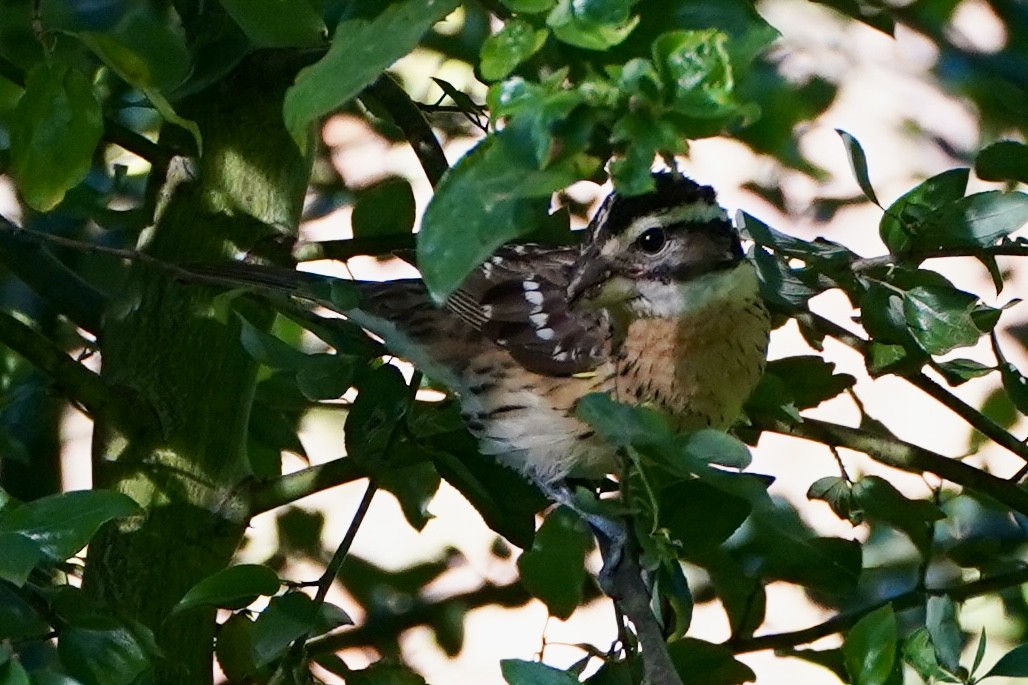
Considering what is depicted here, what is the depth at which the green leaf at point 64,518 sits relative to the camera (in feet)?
3.42

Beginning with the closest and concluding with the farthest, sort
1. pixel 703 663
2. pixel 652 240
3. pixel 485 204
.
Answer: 1. pixel 485 204
2. pixel 703 663
3. pixel 652 240

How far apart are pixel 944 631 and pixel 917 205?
0.40 meters

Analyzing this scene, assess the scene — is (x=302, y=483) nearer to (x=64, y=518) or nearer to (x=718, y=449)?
(x=64, y=518)

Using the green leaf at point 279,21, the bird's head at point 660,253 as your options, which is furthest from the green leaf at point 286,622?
the bird's head at point 660,253

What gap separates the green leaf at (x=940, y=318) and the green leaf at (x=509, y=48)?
65 cm

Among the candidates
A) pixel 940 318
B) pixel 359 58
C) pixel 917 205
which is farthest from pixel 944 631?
pixel 359 58

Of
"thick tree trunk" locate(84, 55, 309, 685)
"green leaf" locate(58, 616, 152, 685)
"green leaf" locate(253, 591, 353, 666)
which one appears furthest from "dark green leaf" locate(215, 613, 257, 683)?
"green leaf" locate(58, 616, 152, 685)

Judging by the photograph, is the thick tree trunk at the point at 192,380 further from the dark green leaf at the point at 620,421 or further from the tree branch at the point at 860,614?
the dark green leaf at the point at 620,421

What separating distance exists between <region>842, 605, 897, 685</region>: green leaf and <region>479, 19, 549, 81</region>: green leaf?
542 mm

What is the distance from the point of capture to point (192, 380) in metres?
1.60

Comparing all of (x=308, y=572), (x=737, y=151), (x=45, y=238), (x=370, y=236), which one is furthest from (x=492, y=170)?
(x=737, y=151)

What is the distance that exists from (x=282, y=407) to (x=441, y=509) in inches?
55.8

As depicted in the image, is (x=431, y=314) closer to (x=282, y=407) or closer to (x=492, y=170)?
(x=282, y=407)

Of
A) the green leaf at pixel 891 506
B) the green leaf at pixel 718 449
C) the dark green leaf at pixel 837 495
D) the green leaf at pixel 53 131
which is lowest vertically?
the green leaf at pixel 718 449
